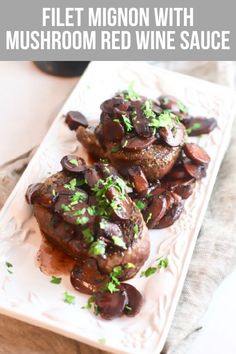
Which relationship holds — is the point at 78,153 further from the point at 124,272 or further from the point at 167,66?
the point at 167,66

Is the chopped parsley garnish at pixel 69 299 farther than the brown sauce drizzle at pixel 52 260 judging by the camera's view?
No

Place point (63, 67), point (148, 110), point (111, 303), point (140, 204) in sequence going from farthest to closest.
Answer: point (63, 67), point (148, 110), point (140, 204), point (111, 303)

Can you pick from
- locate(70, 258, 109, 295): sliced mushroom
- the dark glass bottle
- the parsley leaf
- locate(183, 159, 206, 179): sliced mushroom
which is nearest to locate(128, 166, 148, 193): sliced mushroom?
locate(183, 159, 206, 179): sliced mushroom

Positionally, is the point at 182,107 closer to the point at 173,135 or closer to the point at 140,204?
the point at 173,135

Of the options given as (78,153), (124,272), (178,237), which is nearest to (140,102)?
(78,153)

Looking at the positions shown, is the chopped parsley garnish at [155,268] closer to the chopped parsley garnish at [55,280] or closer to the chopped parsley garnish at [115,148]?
the chopped parsley garnish at [55,280]

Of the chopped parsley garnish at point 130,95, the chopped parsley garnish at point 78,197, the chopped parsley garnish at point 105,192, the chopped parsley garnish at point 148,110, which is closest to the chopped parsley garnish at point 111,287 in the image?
the chopped parsley garnish at point 105,192

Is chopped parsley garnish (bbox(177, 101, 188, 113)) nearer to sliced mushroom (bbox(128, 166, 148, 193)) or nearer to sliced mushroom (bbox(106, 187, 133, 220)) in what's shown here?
sliced mushroom (bbox(128, 166, 148, 193))

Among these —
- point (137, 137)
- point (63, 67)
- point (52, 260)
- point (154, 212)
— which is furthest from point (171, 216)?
point (63, 67)
